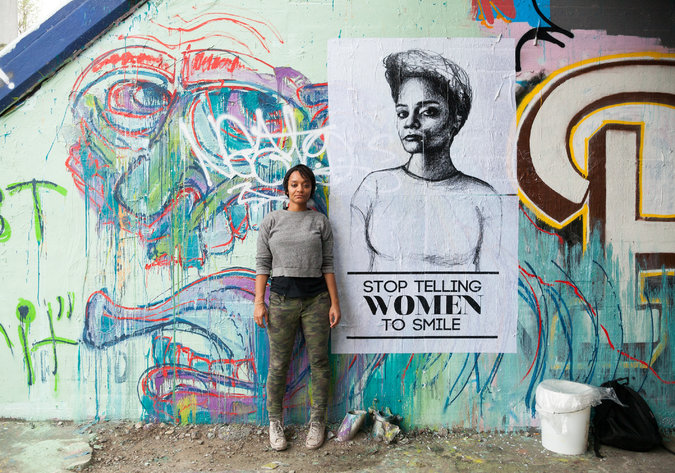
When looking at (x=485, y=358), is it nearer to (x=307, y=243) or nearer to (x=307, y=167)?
(x=307, y=243)

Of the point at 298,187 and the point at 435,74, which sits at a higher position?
the point at 435,74

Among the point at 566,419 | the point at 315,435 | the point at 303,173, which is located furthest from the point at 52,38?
the point at 566,419

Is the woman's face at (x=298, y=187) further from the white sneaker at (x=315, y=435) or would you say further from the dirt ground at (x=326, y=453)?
the dirt ground at (x=326, y=453)

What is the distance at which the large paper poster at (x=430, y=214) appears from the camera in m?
3.81

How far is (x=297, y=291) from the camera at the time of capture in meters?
3.55

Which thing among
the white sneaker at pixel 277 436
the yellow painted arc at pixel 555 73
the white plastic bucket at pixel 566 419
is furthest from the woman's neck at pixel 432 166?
the white sneaker at pixel 277 436

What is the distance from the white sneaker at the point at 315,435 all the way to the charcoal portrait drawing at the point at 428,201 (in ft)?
4.27

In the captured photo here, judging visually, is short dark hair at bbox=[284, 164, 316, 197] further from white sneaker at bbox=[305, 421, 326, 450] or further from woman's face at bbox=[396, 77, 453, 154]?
white sneaker at bbox=[305, 421, 326, 450]

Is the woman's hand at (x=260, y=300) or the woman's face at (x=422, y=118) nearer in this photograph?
the woman's hand at (x=260, y=300)

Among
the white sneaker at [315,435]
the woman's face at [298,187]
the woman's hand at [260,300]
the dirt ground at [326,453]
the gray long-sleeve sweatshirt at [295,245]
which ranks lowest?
the dirt ground at [326,453]

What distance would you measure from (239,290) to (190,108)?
5.03 feet

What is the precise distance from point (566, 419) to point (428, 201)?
1.96m

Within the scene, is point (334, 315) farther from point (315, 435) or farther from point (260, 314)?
point (315, 435)

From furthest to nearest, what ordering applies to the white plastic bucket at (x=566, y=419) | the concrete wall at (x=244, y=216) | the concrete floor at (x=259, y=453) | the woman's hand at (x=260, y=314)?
the concrete wall at (x=244, y=216) → the woman's hand at (x=260, y=314) → the white plastic bucket at (x=566, y=419) → the concrete floor at (x=259, y=453)
